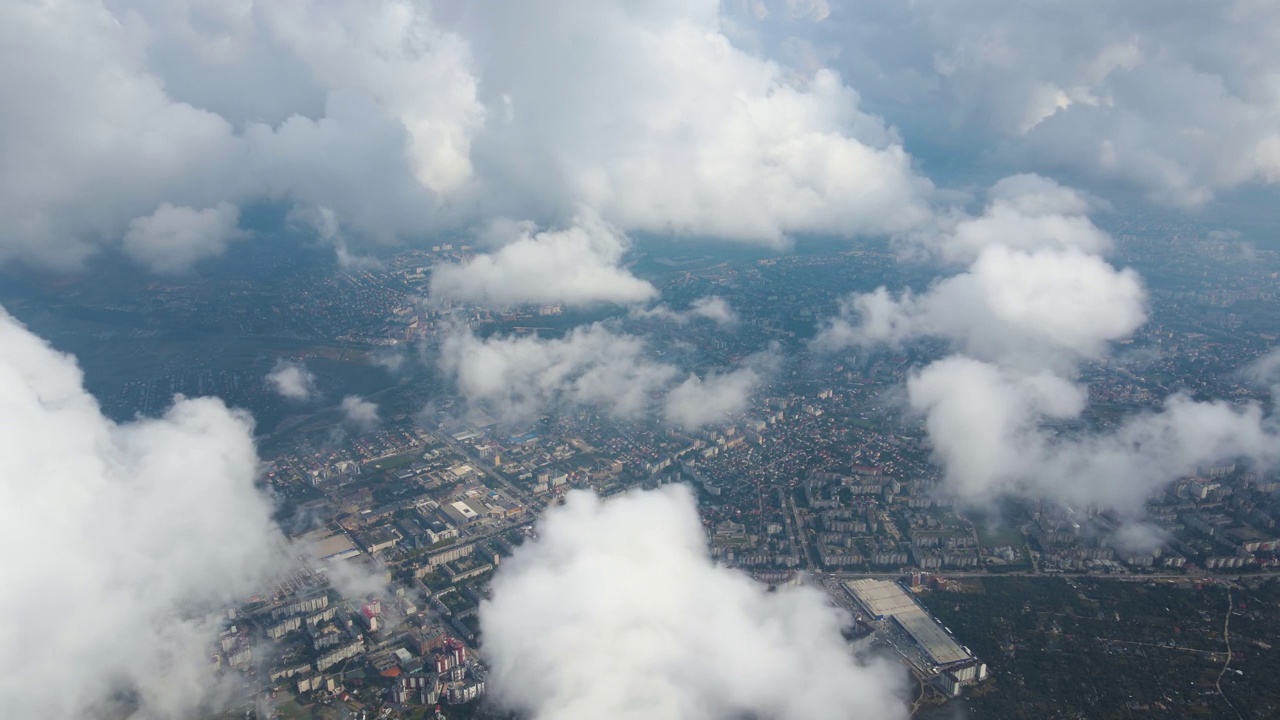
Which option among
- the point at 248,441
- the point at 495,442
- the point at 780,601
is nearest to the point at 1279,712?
the point at 780,601

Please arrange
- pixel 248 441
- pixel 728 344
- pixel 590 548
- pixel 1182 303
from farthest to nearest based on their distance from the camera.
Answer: pixel 1182 303, pixel 728 344, pixel 248 441, pixel 590 548

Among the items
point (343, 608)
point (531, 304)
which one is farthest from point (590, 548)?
point (531, 304)

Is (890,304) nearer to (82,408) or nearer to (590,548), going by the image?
(590,548)

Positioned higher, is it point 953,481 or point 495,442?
point 495,442

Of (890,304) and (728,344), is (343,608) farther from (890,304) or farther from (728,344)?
(890,304)

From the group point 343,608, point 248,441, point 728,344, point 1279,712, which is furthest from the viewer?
point 728,344

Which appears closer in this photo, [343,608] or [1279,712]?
[1279,712]

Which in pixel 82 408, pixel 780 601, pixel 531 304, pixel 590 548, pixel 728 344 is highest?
pixel 531 304
